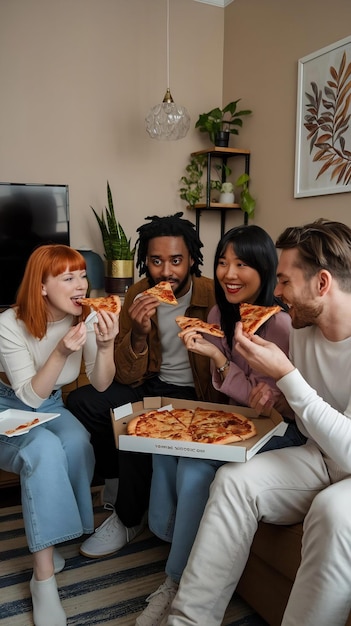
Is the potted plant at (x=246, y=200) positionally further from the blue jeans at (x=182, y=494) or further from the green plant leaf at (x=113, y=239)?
the blue jeans at (x=182, y=494)

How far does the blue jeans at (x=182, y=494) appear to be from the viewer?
168 cm

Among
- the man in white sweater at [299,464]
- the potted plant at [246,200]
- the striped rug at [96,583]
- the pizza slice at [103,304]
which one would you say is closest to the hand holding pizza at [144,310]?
the pizza slice at [103,304]

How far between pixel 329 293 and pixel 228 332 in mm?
629

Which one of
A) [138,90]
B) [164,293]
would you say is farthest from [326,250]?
[138,90]

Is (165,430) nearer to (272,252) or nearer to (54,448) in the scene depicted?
(54,448)

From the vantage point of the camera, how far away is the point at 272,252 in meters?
2.02

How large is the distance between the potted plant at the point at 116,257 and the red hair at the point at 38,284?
155cm

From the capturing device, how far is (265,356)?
1529mm

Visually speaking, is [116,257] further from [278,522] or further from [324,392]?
[278,522]

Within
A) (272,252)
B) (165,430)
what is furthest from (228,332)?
(165,430)

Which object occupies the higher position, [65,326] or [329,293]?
[329,293]

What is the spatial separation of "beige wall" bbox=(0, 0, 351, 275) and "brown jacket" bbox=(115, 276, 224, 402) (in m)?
1.29

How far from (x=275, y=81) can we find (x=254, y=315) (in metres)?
2.53

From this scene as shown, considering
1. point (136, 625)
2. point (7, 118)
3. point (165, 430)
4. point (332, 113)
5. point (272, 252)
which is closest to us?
point (136, 625)
